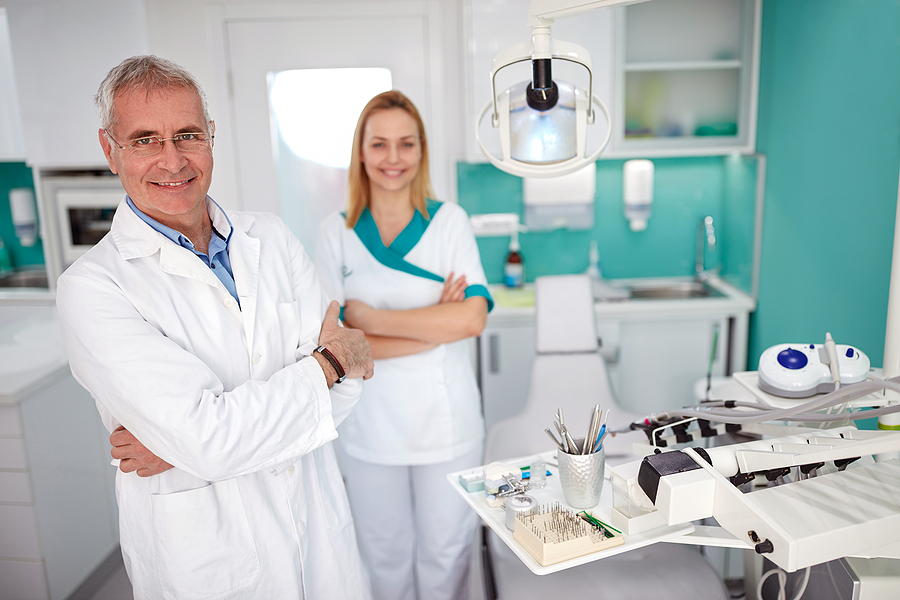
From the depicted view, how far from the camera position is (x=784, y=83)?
2578 millimetres

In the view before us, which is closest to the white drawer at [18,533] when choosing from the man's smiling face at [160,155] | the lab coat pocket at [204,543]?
the lab coat pocket at [204,543]

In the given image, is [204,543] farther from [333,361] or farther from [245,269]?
[245,269]

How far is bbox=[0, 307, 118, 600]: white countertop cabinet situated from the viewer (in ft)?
6.67

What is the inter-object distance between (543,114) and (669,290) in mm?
2350

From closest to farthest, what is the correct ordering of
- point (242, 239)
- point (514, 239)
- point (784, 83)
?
point (242, 239) → point (784, 83) → point (514, 239)

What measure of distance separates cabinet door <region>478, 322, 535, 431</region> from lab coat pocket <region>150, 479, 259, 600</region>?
1.72 m

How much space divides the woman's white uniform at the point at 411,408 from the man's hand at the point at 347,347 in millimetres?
448

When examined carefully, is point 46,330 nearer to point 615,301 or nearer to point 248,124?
point 248,124

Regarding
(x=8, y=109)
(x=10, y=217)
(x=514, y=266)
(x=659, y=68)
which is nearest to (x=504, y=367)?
(x=514, y=266)

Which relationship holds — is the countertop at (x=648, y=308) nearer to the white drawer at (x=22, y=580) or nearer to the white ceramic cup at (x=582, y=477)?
the white ceramic cup at (x=582, y=477)

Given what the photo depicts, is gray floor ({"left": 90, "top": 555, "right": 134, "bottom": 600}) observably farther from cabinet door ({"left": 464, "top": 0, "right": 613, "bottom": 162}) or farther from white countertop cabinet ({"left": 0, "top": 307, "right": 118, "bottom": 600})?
cabinet door ({"left": 464, "top": 0, "right": 613, "bottom": 162})

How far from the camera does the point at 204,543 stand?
4.10 feet

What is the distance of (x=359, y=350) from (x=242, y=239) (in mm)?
334

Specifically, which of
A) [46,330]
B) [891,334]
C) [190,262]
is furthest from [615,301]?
[46,330]
